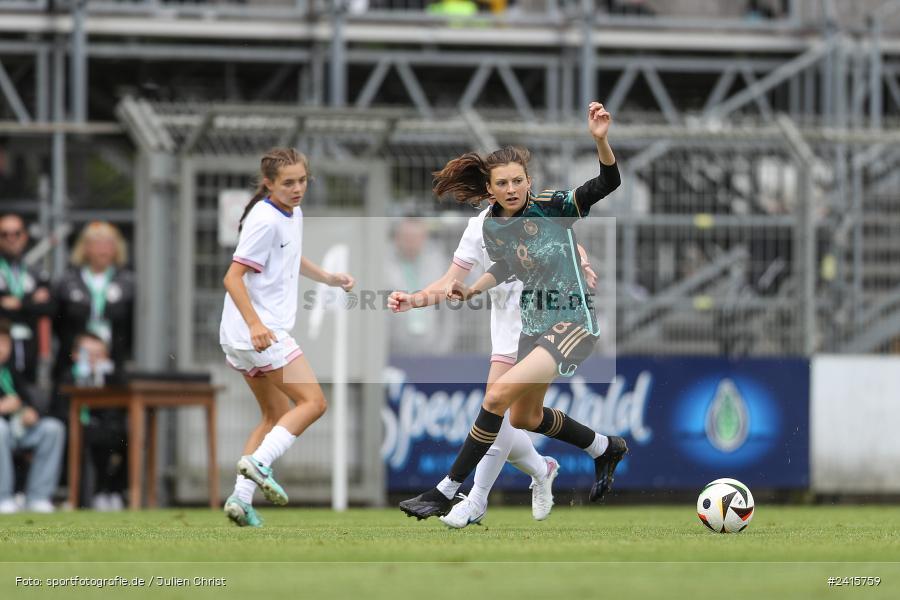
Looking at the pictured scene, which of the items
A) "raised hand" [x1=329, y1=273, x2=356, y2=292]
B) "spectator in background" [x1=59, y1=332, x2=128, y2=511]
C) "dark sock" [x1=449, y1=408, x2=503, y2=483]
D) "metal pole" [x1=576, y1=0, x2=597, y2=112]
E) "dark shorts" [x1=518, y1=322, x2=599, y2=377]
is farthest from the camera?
"metal pole" [x1=576, y1=0, x2=597, y2=112]

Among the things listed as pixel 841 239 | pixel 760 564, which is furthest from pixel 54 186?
pixel 760 564

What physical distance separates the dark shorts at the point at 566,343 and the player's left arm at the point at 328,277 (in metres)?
1.37

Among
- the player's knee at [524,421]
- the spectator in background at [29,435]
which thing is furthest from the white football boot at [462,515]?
the spectator in background at [29,435]

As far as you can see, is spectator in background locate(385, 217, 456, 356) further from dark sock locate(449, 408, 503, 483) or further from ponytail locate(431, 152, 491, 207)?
dark sock locate(449, 408, 503, 483)

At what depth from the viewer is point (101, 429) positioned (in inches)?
544

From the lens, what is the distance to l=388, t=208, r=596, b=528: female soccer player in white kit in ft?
29.4

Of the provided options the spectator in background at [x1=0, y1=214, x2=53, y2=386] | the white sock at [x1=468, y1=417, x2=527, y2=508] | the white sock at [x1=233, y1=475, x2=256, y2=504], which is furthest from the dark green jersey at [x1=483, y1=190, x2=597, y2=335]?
the spectator in background at [x1=0, y1=214, x2=53, y2=386]

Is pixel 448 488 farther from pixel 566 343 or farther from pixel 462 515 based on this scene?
pixel 566 343

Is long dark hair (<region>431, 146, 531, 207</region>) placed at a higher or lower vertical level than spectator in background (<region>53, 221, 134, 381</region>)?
higher

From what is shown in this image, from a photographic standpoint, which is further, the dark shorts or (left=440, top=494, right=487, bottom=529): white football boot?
(left=440, top=494, right=487, bottom=529): white football boot

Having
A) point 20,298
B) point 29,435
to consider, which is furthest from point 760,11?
point 29,435

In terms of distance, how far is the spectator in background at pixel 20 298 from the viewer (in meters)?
13.9

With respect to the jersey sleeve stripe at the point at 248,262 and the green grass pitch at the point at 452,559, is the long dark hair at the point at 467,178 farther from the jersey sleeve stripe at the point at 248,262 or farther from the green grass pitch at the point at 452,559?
the green grass pitch at the point at 452,559

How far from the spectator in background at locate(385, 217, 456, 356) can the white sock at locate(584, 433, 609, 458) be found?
463cm
